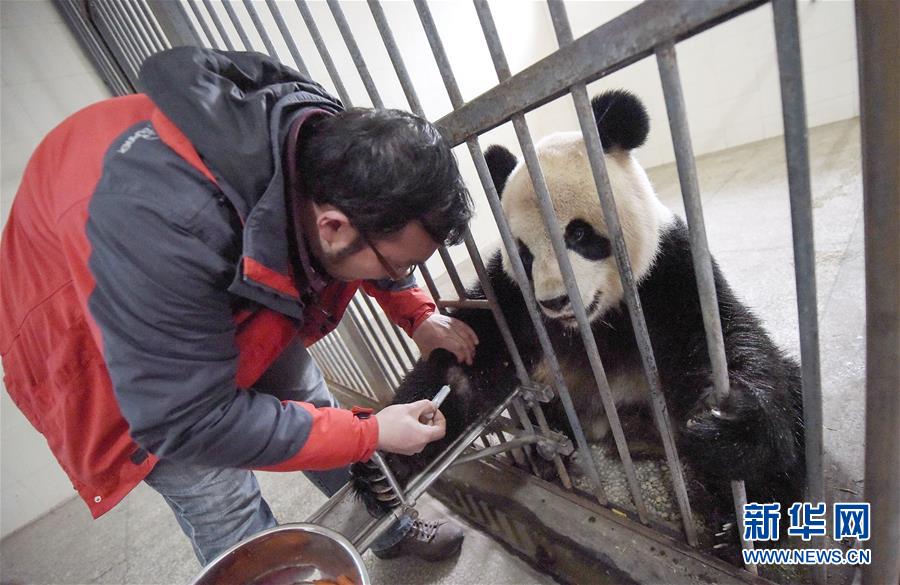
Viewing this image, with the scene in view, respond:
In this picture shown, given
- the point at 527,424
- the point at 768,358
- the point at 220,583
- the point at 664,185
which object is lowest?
the point at 664,185

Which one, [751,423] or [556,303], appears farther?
[556,303]

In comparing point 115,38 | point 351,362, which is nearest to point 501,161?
point 351,362

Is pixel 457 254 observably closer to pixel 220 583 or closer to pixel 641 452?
pixel 641 452

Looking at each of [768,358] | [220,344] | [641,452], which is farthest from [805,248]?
[641,452]

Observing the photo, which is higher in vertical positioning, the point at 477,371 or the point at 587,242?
the point at 587,242

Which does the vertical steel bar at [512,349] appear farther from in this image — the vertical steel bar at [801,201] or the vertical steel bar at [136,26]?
the vertical steel bar at [136,26]

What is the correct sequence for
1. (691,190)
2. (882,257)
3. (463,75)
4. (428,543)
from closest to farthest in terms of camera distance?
(882,257)
(691,190)
(428,543)
(463,75)

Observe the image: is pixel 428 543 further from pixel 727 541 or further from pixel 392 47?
pixel 392 47

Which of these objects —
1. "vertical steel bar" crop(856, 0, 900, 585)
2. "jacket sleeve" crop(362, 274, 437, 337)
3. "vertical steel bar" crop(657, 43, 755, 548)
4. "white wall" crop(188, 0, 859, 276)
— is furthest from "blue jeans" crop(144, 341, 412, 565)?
"white wall" crop(188, 0, 859, 276)

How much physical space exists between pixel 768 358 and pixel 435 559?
144cm

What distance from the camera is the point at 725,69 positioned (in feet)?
18.4

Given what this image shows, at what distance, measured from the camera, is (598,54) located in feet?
2.50

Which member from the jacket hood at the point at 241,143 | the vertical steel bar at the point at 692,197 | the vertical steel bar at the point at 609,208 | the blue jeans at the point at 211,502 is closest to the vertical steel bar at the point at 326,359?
the blue jeans at the point at 211,502

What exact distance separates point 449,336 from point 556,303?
1.51ft
